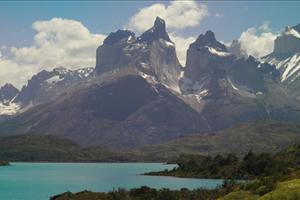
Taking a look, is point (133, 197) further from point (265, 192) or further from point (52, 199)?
point (265, 192)

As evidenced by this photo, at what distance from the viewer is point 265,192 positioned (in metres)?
74.8

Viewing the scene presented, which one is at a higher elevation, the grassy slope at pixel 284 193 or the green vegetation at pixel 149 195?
the grassy slope at pixel 284 193

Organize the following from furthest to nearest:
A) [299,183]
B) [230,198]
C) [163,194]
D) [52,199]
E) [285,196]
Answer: [52,199], [163,194], [230,198], [299,183], [285,196]

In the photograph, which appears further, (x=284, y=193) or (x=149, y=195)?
(x=149, y=195)

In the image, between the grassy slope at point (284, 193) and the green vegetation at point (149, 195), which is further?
the green vegetation at point (149, 195)

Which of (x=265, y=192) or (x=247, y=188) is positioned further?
(x=247, y=188)

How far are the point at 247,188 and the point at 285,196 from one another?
19.3 metres

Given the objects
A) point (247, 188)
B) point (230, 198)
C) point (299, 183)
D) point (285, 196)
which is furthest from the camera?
point (247, 188)

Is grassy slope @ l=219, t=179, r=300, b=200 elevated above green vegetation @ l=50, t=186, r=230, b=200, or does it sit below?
above

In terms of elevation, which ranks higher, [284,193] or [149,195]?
[284,193]

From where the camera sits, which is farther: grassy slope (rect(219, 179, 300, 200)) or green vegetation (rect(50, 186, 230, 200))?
green vegetation (rect(50, 186, 230, 200))

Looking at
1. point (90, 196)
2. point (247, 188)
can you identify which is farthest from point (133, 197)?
point (247, 188)

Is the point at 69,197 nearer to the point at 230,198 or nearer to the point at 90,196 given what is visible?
the point at 90,196

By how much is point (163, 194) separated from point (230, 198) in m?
69.4
